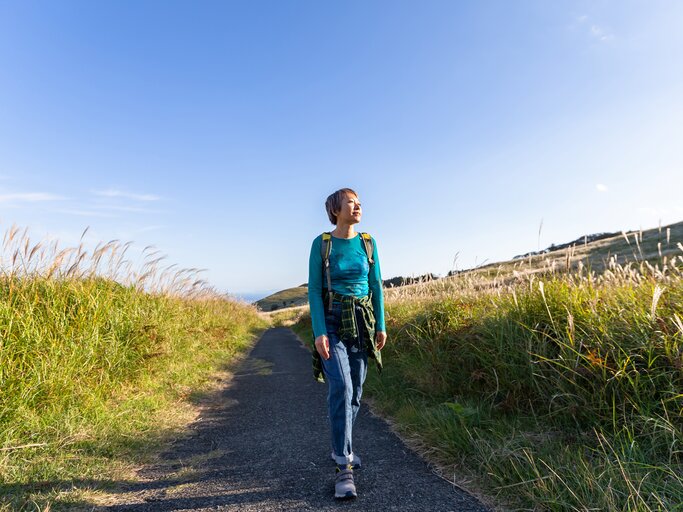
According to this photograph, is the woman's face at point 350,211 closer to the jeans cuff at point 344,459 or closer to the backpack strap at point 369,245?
the backpack strap at point 369,245

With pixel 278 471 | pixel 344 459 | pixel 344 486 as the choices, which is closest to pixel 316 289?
pixel 344 459

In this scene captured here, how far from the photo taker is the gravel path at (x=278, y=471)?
9.59 ft

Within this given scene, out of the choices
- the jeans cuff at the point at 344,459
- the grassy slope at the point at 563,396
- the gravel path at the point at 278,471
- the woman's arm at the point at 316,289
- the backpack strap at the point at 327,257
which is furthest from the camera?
the backpack strap at the point at 327,257

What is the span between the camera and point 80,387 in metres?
4.52

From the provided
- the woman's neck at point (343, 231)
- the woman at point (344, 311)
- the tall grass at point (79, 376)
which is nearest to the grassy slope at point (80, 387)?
the tall grass at point (79, 376)

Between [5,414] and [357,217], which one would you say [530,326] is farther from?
[5,414]

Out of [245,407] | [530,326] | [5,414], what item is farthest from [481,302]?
[5,414]

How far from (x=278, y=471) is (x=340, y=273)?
1972 mm

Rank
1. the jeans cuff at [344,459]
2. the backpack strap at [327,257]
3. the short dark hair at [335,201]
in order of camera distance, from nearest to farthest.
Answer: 1. the jeans cuff at [344,459]
2. the backpack strap at [327,257]
3. the short dark hair at [335,201]

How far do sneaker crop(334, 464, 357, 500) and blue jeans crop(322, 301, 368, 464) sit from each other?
3.5 inches

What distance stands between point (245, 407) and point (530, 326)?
14.5 ft

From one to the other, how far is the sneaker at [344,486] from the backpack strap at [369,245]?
1.80 m

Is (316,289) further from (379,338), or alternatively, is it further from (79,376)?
(79,376)

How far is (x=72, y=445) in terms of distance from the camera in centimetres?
370
